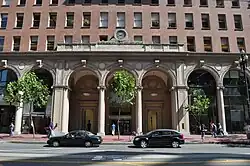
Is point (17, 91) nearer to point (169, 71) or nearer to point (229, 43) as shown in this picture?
point (169, 71)

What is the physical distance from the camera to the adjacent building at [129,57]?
3259 cm

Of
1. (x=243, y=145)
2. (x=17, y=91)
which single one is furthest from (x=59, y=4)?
(x=243, y=145)

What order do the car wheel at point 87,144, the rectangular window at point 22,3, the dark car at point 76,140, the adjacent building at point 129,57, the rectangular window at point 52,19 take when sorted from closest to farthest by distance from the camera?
the dark car at point 76,140 < the car wheel at point 87,144 < the adjacent building at point 129,57 < the rectangular window at point 52,19 < the rectangular window at point 22,3

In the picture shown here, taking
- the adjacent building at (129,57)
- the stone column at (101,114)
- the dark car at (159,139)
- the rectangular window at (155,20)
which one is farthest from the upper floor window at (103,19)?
the dark car at (159,139)

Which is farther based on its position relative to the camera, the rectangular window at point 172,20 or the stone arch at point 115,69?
the rectangular window at point 172,20

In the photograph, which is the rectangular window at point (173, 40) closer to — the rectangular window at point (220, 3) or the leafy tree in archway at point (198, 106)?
the leafy tree in archway at point (198, 106)

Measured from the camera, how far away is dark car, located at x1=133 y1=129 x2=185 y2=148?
67.9 ft

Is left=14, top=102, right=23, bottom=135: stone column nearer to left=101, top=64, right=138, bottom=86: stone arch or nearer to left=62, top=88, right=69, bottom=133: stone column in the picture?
left=62, top=88, right=69, bottom=133: stone column

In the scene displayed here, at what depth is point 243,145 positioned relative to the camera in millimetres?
21938

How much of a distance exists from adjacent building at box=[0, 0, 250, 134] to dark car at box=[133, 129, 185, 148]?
1004 centimetres

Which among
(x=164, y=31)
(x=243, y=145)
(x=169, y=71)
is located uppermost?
(x=164, y=31)

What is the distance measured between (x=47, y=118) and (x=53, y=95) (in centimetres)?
332

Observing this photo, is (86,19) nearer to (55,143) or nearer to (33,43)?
(33,43)

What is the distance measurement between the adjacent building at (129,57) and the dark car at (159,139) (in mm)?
10039
